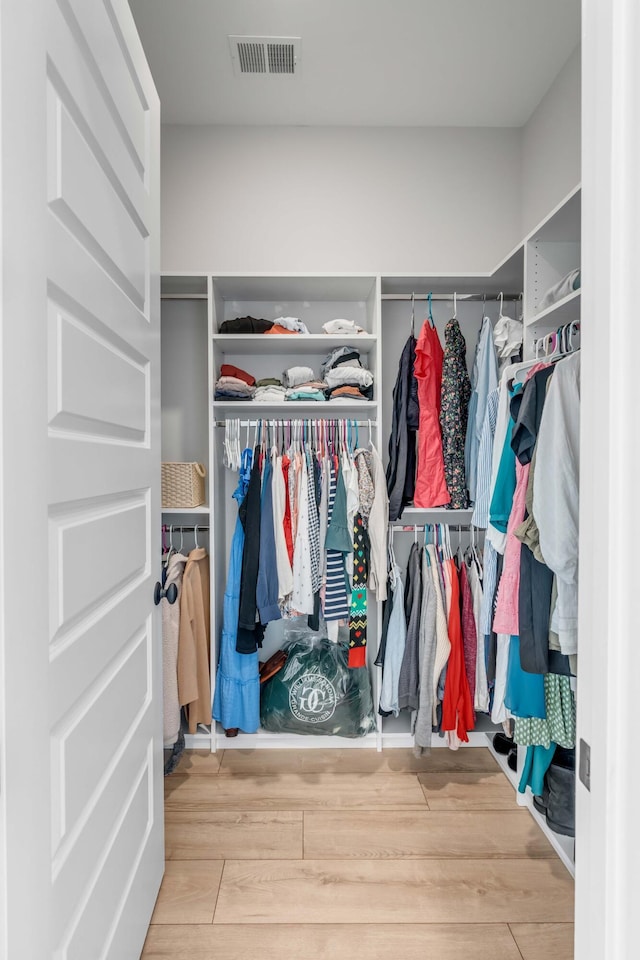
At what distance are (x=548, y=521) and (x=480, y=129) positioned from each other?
7.37 ft

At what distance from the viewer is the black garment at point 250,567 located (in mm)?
2453

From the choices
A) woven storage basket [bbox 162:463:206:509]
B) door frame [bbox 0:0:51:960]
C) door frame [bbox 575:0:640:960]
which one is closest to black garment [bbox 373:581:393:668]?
woven storage basket [bbox 162:463:206:509]

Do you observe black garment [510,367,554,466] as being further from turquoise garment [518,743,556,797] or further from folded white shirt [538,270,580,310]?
turquoise garment [518,743,556,797]

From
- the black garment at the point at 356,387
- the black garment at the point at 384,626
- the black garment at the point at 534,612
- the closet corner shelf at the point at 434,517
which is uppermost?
the black garment at the point at 356,387

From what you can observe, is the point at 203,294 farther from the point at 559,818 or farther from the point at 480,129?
the point at 559,818

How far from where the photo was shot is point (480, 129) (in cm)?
287

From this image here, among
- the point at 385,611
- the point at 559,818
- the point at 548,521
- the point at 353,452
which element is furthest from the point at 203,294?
the point at 559,818

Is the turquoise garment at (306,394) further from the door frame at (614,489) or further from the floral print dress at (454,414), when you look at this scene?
the door frame at (614,489)

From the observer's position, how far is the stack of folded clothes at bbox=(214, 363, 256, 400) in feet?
8.41

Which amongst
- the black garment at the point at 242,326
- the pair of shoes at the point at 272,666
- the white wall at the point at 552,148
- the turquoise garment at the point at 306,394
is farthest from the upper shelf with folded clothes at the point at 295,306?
the pair of shoes at the point at 272,666

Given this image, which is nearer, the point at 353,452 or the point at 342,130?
the point at 353,452

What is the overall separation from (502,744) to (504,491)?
51.7 inches

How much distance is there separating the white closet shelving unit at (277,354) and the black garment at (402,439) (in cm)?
7

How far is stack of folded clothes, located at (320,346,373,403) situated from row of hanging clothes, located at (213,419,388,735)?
157mm
